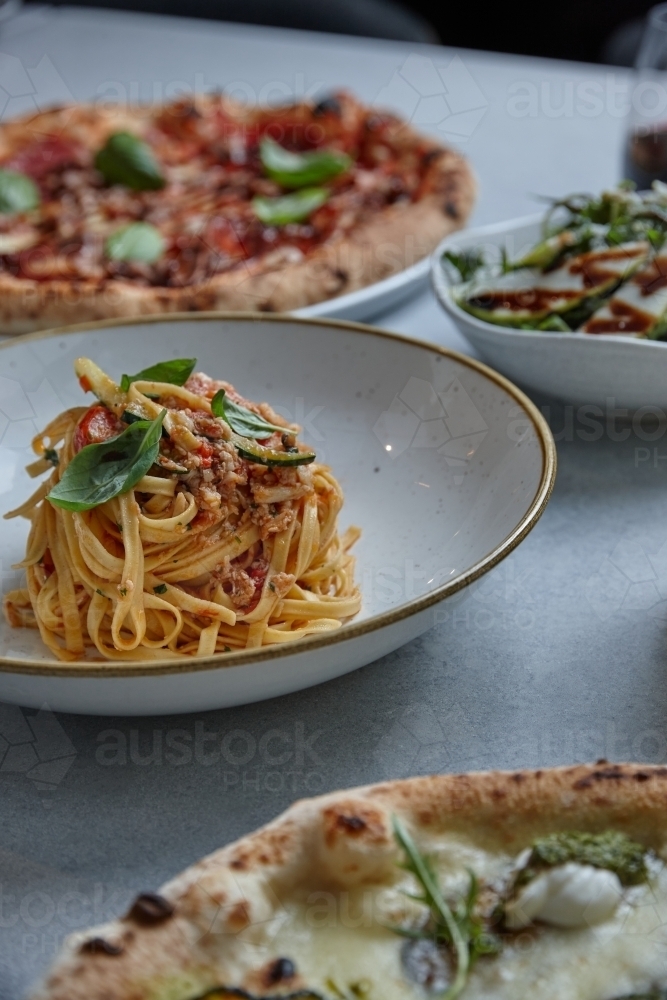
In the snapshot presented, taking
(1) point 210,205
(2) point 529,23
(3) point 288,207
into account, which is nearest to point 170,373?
(3) point 288,207

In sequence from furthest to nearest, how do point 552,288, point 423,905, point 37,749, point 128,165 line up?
point 128,165 → point 552,288 → point 37,749 → point 423,905

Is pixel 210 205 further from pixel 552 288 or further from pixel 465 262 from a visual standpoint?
pixel 552 288

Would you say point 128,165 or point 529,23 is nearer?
point 128,165

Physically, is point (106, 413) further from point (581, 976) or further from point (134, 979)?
point (581, 976)

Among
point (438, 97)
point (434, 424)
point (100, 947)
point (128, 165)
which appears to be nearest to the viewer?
point (100, 947)

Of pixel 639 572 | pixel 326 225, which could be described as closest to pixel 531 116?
pixel 326 225
